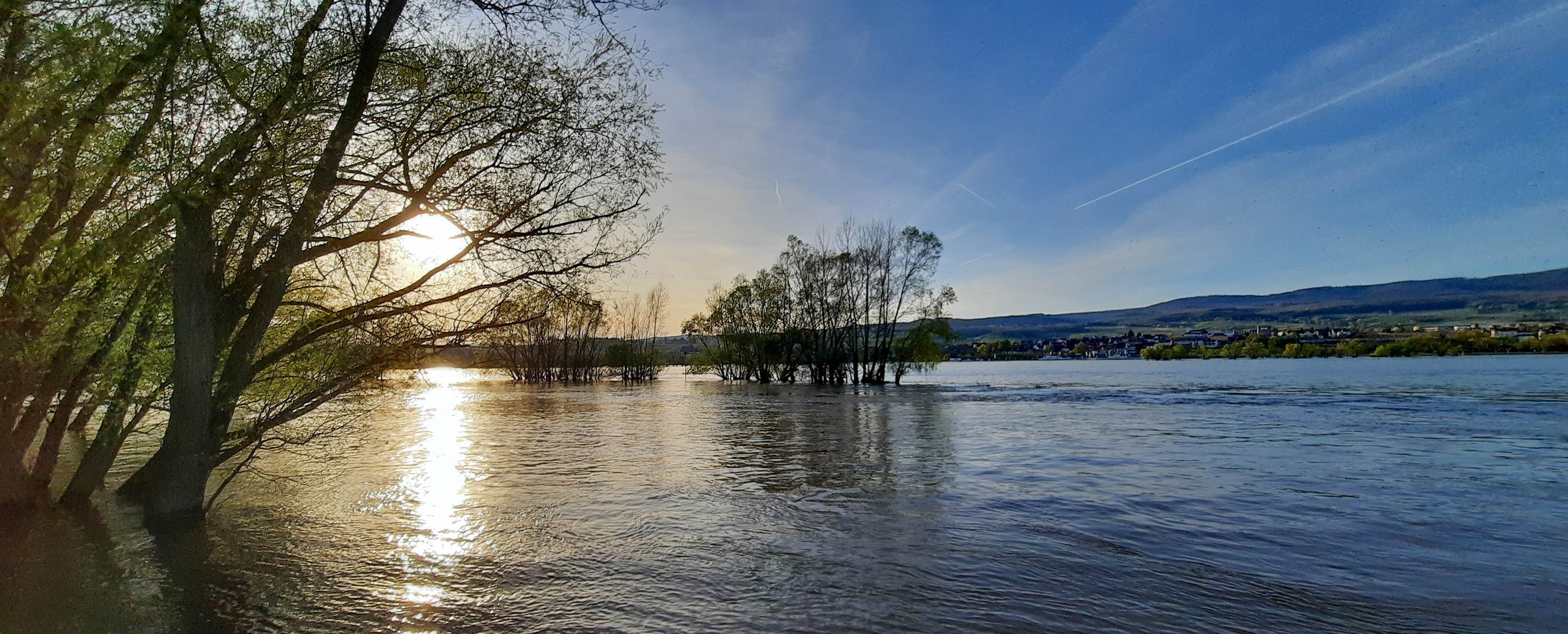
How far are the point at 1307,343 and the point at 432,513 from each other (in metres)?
127

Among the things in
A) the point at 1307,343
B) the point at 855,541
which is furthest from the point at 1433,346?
the point at 855,541

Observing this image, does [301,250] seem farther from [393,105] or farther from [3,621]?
[3,621]

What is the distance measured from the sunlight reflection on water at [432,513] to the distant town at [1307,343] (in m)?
60.5

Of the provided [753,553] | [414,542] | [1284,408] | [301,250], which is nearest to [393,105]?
[301,250]

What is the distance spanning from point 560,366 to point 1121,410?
73.2m

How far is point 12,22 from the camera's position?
14.9 ft

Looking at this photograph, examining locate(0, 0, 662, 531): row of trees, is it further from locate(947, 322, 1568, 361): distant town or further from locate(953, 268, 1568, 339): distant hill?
locate(953, 268, 1568, 339): distant hill

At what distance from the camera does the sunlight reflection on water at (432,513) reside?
6371 mm

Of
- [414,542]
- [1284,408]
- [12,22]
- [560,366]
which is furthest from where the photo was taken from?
[560,366]

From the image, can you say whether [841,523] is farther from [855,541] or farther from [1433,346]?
[1433,346]

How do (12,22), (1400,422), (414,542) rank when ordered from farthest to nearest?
(1400,422) < (414,542) < (12,22)

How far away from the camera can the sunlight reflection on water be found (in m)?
6.37

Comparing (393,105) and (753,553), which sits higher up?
(393,105)

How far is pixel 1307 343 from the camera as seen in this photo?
340 ft
